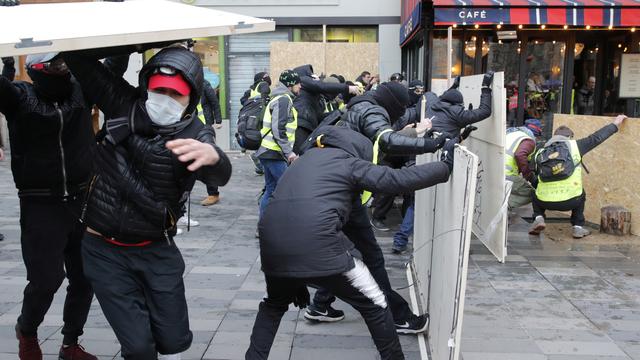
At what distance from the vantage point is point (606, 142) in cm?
796

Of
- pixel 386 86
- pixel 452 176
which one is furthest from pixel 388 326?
pixel 386 86

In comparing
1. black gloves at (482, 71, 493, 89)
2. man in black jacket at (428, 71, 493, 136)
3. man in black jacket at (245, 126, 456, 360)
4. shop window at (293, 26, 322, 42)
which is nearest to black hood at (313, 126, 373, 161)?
man in black jacket at (245, 126, 456, 360)

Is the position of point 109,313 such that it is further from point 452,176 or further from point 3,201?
point 3,201

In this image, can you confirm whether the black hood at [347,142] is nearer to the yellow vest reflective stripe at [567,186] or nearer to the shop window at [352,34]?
the yellow vest reflective stripe at [567,186]

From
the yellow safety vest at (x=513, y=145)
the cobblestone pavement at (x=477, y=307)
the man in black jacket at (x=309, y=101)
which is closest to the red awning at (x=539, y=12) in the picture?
the yellow safety vest at (x=513, y=145)

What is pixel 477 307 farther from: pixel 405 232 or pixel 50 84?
pixel 50 84

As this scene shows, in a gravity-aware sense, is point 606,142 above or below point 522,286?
above

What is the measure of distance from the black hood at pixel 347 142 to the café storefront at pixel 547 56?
7.70 meters

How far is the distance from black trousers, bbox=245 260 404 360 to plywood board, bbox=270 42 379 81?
35.3 feet

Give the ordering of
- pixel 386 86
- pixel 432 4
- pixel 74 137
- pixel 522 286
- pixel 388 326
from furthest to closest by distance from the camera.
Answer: pixel 432 4 → pixel 522 286 → pixel 386 86 → pixel 74 137 → pixel 388 326

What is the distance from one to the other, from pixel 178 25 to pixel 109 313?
1358mm

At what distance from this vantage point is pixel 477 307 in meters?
5.21

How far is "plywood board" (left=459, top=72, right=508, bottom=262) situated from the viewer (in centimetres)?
621

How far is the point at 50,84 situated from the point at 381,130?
205cm
